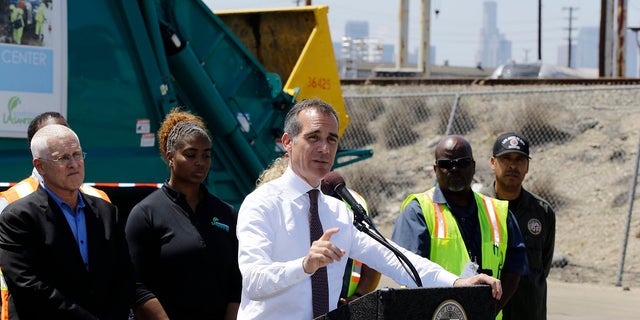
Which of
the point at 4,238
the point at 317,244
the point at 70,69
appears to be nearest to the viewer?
the point at 317,244

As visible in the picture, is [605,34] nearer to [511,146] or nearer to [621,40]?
[621,40]

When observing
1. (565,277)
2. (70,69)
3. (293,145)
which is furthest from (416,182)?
(293,145)

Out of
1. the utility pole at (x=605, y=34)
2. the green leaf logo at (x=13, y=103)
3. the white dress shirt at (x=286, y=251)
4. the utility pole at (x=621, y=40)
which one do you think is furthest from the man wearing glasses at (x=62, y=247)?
the utility pole at (x=605, y=34)

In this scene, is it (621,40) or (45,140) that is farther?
(621,40)

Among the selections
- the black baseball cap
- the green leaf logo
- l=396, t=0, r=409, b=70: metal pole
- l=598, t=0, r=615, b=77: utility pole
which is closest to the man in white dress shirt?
the black baseball cap

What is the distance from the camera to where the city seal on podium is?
358 cm

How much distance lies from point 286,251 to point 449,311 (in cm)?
58

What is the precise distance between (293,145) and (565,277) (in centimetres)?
988

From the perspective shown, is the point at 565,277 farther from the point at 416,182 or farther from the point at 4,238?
the point at 4,238

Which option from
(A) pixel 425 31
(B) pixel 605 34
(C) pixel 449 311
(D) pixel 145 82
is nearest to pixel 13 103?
Answer: (D) pixel 145 82

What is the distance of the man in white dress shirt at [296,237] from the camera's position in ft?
11.7

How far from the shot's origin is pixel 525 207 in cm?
621

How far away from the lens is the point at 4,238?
4.53 m

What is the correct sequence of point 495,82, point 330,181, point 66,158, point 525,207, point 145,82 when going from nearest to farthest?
point 66,158, point 330,181, point 525,207, point 145,82, point 495,82
